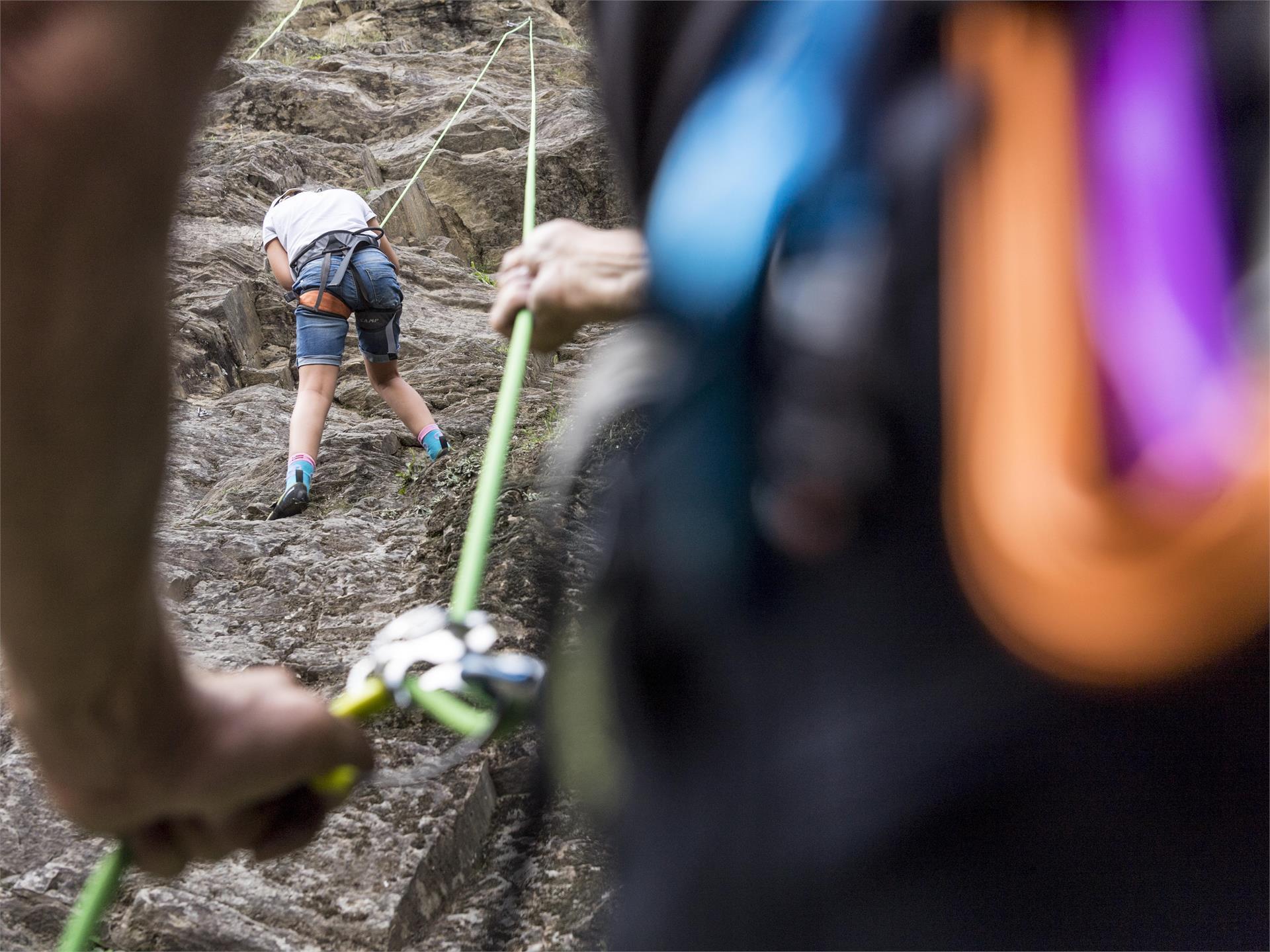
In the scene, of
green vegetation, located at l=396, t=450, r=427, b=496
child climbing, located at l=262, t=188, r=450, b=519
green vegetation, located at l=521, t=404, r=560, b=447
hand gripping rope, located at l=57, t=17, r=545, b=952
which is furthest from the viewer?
child climbing, located at l=262, t=188, r=450, b=519

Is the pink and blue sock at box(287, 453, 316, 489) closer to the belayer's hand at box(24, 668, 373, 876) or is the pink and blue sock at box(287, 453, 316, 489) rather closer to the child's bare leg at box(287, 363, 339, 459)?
the child's bare leg at box(287, 363, 339, 459)

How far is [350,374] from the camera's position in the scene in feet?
20.7

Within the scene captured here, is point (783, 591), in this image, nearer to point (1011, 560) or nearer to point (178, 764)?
point (1011, 560)

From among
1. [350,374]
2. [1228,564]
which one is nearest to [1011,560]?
[1228,564]

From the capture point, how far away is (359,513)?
13.3 ft

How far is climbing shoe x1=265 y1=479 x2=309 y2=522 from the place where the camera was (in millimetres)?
4109

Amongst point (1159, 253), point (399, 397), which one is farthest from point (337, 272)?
point (1159, 253)

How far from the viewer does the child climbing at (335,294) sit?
14.9 ft

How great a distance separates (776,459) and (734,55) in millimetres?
219

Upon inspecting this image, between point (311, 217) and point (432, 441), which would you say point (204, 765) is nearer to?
point (432, 441)

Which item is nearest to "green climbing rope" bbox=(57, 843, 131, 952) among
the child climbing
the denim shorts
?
the child climbing

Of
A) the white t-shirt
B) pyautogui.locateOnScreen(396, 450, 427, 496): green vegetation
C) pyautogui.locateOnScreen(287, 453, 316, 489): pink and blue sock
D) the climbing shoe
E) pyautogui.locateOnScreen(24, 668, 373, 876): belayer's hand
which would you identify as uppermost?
the white t-shirt

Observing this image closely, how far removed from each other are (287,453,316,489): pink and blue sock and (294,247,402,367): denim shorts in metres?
0.51

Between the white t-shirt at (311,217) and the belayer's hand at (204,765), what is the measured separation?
14.1 feet
